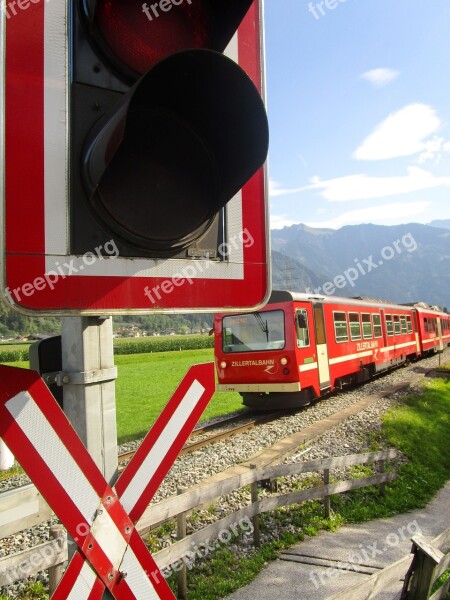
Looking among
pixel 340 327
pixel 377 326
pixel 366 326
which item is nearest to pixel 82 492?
pixel 340 327

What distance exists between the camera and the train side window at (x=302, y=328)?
478 inches

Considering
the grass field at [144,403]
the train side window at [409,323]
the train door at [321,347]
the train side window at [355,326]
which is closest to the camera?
the train door at [321,347]

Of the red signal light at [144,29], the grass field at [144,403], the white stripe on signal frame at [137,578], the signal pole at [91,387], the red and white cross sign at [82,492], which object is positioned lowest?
the grass field at [144,403]

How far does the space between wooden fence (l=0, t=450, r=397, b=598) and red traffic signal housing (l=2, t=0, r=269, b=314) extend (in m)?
2.88

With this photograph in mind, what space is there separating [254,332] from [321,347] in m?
2.02

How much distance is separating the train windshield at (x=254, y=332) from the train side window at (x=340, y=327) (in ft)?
8.88

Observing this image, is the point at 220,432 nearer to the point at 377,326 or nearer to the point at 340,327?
the point at 340,327

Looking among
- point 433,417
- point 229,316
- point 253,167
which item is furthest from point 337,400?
point 253,167

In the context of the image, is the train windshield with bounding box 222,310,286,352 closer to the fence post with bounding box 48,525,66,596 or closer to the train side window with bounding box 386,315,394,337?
the fence post with bounding box 48,525,66,596

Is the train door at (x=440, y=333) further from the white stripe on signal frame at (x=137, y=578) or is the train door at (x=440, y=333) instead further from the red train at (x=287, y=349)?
the white stripe on signal frame at (x=137, y=578)

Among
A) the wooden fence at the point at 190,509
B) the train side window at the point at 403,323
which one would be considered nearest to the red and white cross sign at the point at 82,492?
the wooden fence at the point at 190,509

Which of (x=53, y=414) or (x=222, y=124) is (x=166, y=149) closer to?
(x=222, y=124)

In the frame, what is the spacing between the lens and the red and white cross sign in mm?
1247

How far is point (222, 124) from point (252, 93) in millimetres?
136
